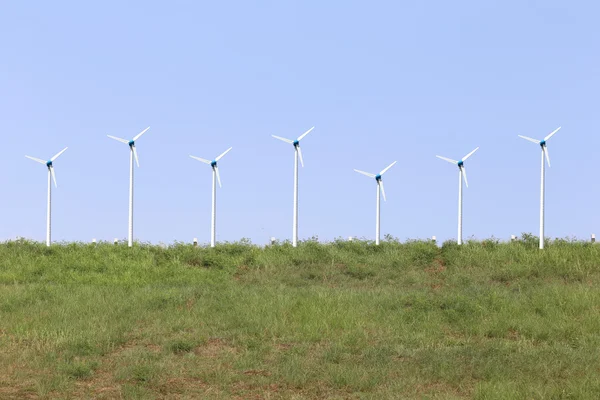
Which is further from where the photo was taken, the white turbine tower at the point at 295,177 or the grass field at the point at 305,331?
the white turbine tower at the point at 295,177

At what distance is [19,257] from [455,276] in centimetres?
1907

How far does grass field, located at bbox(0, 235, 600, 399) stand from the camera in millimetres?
13562

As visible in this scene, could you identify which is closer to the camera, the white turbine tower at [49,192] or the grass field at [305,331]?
the grass field at [305,331]

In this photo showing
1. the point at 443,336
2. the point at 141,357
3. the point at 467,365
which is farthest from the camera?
the point at 443,336

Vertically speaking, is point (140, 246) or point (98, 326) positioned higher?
point (140, 246)

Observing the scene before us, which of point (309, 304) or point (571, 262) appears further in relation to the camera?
point (571, 262)

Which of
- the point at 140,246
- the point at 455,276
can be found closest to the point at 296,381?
the point at 455,276

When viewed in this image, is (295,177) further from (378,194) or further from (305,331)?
(305,331)

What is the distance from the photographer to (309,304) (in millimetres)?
20266

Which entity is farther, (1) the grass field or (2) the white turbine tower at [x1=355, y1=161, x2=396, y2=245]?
(2) the white turbine tower at [x1=355, y1=161, x2=396, y2=245]

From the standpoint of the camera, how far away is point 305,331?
58.9 feet

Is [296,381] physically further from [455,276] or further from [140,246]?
[140,246]

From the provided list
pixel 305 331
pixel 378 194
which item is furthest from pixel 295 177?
pixel 305 331

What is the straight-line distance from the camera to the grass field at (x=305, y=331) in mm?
13562
